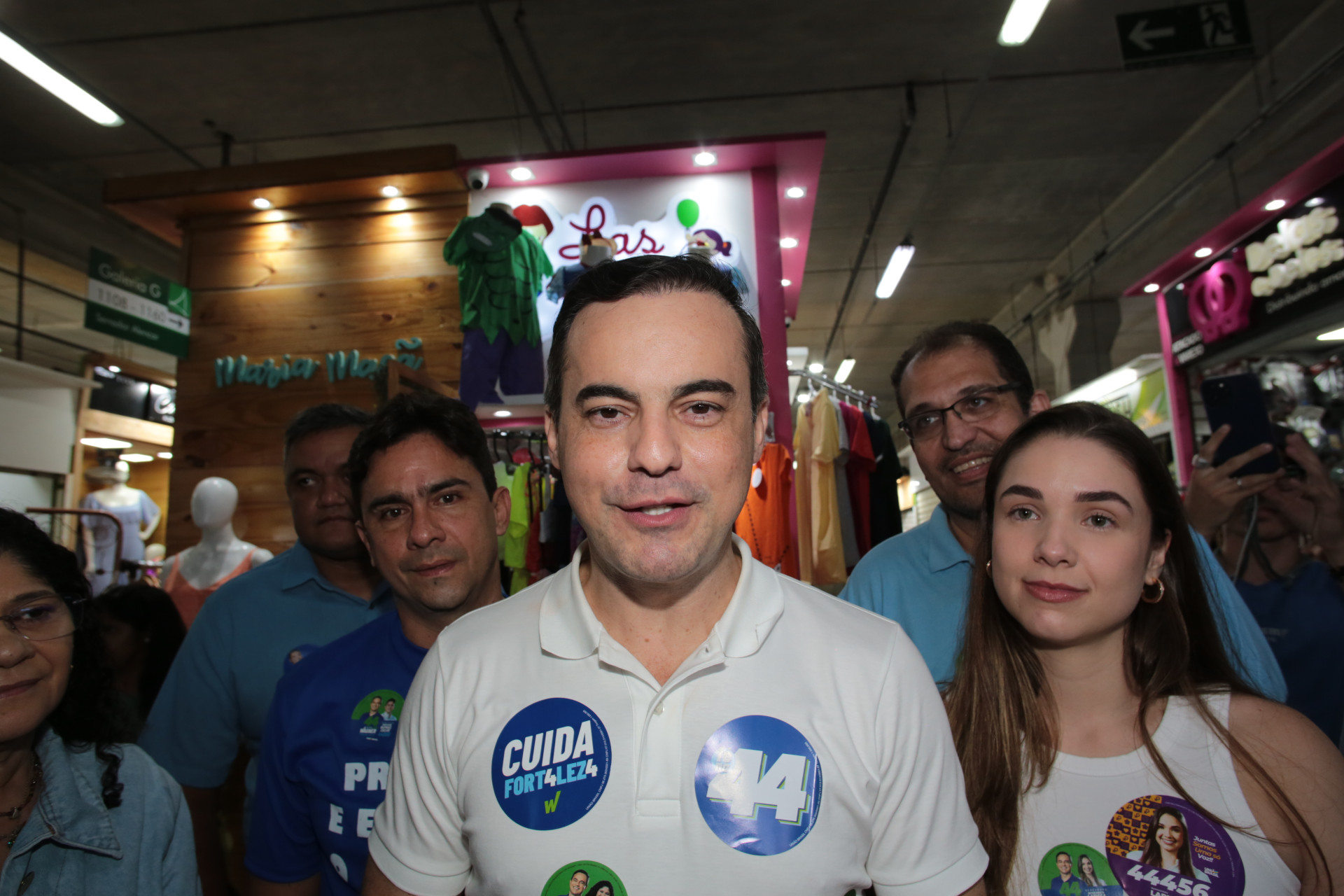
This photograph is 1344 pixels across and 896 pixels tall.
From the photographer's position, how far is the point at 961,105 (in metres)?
6.48

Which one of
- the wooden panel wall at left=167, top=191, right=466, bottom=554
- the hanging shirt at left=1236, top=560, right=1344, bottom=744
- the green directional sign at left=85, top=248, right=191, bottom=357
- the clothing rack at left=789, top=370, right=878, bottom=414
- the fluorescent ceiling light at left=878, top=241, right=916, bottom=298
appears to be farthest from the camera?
the fluorescent ceiling light at left=878, top=241, right=916, bottom=298

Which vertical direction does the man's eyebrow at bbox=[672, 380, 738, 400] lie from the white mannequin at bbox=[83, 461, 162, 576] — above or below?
below

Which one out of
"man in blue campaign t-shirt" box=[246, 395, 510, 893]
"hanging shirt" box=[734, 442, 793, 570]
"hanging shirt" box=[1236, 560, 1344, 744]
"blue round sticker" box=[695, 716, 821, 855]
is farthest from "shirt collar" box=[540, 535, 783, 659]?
"hanging shirt" box=[734, 442, 793, 570]

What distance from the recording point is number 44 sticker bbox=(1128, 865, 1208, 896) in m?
1.31

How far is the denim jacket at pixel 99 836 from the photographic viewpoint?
142cm

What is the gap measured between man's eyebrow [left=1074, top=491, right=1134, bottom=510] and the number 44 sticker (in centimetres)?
65

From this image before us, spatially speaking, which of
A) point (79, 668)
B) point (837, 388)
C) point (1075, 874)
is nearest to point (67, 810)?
point (79, 668)

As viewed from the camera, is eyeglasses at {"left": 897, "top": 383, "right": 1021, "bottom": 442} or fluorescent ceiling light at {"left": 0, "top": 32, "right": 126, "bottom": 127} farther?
fluorescent ceiling light at {"left": 0, "top": 32, "right": 126, "bottom": 127}

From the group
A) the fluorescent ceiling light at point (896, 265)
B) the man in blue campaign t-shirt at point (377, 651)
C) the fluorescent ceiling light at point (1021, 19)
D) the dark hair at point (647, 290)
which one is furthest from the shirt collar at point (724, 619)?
the fluorescent ceiling light at point (896, 265)

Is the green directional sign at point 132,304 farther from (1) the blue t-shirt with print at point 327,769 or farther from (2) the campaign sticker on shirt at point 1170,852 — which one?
(2) the campaign sticker on shirt at point 1170,852

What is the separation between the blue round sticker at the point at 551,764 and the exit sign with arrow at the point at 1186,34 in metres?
4.70

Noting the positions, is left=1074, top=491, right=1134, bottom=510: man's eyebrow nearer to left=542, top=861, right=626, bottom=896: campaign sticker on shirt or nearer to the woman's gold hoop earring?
the woman's gold hoop earring

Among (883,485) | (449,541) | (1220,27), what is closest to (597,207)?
(883,485)

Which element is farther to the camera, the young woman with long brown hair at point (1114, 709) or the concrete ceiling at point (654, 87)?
the concrete ceiling at point (654, 87)
